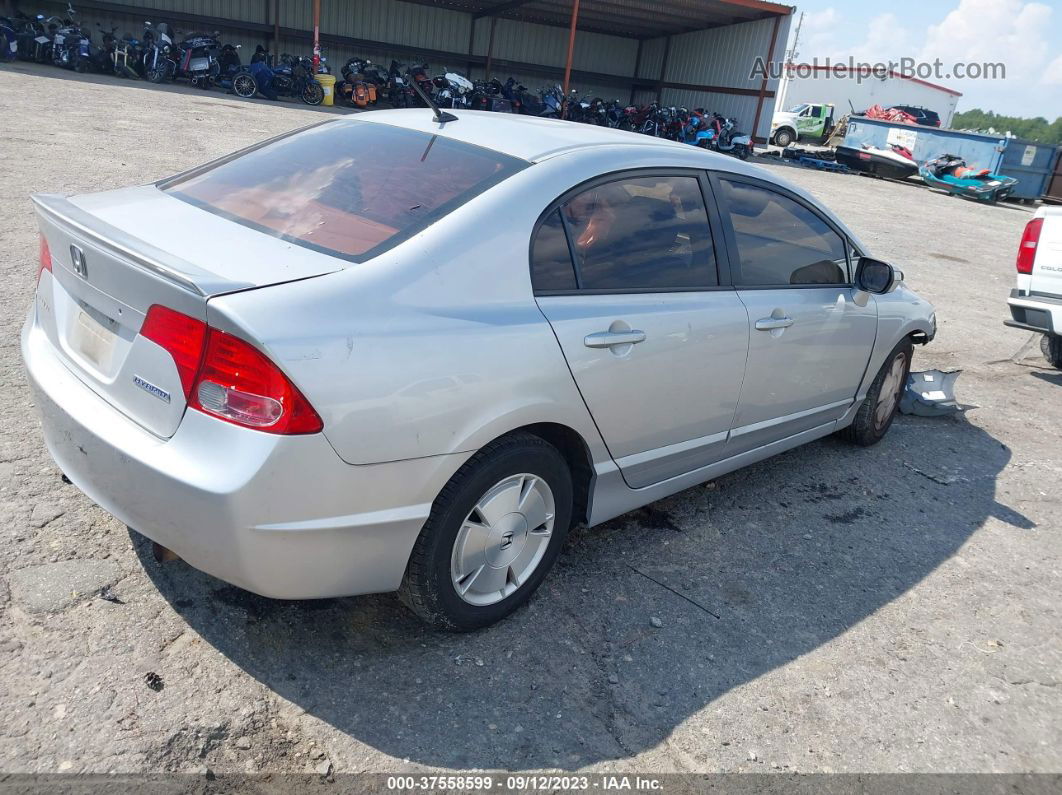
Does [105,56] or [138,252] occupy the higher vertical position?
[105,56]

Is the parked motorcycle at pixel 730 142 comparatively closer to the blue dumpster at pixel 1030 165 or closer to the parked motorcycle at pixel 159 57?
the blue dumpster at pixel 1030 165

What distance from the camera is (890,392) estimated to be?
499cm

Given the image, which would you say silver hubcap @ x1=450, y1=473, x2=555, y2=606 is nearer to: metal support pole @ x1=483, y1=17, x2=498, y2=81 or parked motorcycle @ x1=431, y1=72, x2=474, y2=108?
parked motorcycle @ x1=431, y1=72, x2=474, y2=108

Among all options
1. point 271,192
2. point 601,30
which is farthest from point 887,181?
point 271,192

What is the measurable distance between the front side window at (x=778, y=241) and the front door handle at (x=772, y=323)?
0.53 ft

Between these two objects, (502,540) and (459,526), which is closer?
(459,526)

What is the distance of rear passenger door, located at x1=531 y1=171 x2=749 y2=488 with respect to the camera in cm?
284

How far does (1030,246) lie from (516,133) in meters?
5.36

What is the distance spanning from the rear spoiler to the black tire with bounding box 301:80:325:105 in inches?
812

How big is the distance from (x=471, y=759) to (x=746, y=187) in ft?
8.61

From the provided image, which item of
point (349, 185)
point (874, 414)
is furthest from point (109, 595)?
point (874, 414)

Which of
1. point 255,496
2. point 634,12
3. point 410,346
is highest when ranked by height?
point 634,12

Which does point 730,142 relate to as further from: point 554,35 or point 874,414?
point 874,414

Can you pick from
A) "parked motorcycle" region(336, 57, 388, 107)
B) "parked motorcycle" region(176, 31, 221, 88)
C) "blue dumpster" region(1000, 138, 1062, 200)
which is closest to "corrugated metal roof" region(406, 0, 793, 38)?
"parked motorcycle" region(336, 57, 388, 107)
